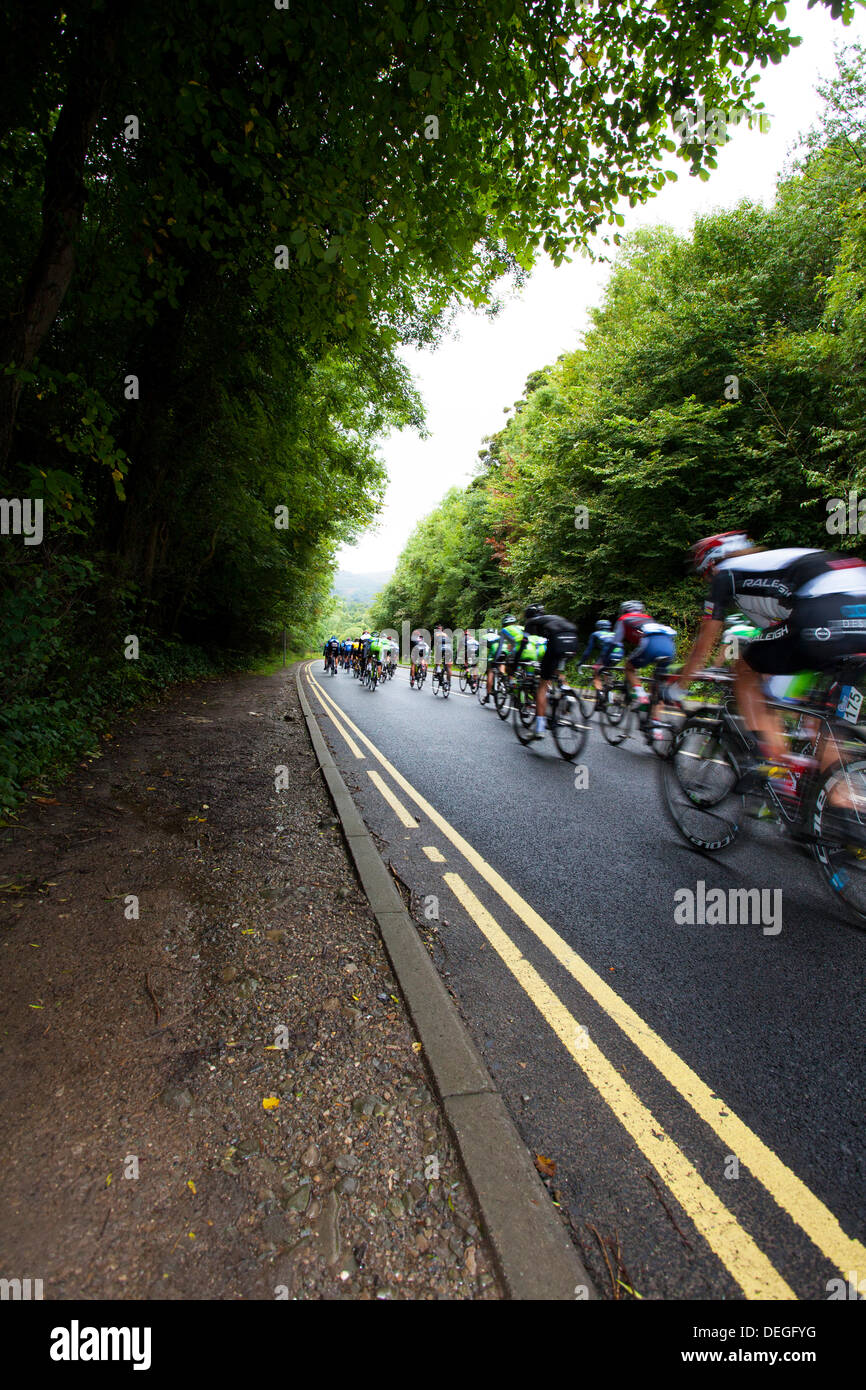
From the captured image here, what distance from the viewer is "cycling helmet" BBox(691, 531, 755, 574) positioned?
4453mm

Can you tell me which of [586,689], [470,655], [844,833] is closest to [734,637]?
[844,833]

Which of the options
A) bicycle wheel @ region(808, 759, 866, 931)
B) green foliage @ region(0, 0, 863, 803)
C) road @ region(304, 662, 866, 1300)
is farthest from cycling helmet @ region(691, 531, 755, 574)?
green foliage @ region(0, 0, 863, 803)

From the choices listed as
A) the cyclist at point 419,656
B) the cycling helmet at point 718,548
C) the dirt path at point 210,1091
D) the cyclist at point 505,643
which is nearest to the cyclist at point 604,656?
the cyclist at point 505,643

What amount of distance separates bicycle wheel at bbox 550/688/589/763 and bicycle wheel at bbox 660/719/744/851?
2.66m

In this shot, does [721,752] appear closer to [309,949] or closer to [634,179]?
[309,949]

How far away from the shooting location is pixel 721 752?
4.11 m

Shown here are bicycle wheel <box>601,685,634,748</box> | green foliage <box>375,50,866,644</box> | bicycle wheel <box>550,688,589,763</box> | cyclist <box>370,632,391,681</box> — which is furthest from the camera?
cyclist <box>370,632,391,681</box>

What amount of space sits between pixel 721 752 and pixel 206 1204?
3954mm

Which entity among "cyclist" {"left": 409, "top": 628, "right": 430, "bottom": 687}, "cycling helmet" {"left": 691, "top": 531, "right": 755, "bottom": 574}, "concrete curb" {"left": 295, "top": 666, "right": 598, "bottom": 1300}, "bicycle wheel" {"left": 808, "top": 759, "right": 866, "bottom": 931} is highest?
"cycling helmet" {"left": 691, "top": 531, "right": 755, "bottom": 574}

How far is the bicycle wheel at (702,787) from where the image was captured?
4152mm

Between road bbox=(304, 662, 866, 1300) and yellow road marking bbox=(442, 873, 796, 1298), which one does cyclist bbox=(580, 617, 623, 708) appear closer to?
road bbox=(304, 662, 866, 1300)

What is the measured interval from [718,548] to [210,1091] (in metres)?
4.93

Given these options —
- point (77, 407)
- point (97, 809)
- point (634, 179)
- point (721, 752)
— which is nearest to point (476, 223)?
point (634, 179)
